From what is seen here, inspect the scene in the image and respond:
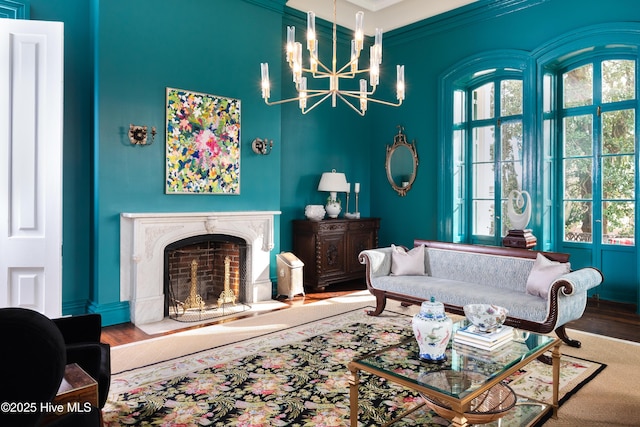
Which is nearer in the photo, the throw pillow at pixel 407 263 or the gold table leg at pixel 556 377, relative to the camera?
the gold table leg at pixel 556 377

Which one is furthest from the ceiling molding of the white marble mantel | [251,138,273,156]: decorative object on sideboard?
the white marble mantel

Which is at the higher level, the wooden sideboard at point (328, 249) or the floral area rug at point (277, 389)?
the wooden sideboard at point (328, 249)

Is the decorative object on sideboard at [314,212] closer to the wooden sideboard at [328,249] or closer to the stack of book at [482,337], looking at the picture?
the wooden sideboard at [328,249]

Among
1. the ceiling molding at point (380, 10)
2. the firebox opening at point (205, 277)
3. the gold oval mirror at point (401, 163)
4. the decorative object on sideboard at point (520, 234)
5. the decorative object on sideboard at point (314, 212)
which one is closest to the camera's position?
the decorative object on sideboard at point (520, 234)

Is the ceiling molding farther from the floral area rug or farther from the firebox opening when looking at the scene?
the floral area rug

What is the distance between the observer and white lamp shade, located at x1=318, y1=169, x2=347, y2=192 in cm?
617

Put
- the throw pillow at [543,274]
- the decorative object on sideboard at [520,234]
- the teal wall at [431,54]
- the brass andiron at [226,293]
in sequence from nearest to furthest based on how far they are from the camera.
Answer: the throw pillow at [543,274] < the decorative object on sideboard at [520,234] < the brass andiron at [226,293] < the teal wall at [431,54]

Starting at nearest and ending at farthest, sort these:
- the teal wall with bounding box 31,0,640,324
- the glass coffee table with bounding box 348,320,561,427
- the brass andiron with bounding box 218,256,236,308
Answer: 1. the glass coffee table with bounding box 348,320,561,427
2. the teal wall with bounding box 31,0,640,324
3. the brass andiron with bounding box 218,256,236,308

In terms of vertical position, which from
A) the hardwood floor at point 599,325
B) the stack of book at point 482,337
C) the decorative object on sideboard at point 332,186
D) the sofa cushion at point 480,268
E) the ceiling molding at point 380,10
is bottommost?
the hardwood floor at point 599,325

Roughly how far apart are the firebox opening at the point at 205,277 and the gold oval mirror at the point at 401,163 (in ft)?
9.22

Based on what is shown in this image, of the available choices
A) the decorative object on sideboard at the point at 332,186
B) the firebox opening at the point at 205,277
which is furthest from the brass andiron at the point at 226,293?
the decorative object on sideboard at the point at 332,186

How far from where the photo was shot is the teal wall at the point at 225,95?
13.9ft

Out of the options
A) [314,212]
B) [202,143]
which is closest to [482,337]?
[202,143]

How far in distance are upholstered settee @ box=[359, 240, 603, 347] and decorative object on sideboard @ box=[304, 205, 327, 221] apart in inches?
58.3
